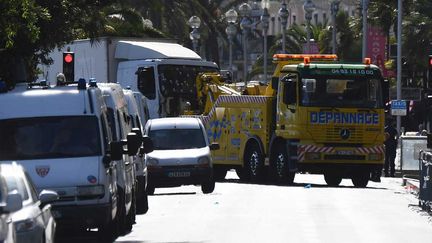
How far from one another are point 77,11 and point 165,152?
9.31 metres

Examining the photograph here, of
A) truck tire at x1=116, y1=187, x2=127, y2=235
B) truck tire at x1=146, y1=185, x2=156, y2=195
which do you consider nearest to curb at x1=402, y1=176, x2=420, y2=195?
truck tire at x1=146, y1=185, x2=156, y2=195

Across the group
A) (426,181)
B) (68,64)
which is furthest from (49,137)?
(68,64)

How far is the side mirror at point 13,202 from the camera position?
12.9 metres

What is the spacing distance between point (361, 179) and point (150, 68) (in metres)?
8.53

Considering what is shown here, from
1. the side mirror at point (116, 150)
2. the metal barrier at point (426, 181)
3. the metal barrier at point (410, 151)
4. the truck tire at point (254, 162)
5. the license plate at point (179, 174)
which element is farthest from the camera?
the metal barrier at point (410, 151)

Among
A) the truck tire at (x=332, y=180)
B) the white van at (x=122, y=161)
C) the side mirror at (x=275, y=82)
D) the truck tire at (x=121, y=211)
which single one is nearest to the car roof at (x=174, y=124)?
the side mirror at (x=275, y=82)

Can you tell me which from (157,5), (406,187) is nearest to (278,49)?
(157,5)

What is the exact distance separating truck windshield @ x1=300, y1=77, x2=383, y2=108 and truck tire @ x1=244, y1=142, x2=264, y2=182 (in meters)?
3.23

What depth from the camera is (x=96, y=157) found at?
63.2 feet

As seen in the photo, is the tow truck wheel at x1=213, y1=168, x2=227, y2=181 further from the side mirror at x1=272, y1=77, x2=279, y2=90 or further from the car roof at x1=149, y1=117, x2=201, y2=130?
the car roof at x1=149, y1=117, x2=201, y2=130

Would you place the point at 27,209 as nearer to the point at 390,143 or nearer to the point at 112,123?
the point at 112,123

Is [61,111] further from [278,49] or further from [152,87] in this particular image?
[278,49]

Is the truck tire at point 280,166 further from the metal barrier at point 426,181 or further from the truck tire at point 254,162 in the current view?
the metal barrier at point 426,181

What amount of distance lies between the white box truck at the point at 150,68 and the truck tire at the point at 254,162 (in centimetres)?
500
